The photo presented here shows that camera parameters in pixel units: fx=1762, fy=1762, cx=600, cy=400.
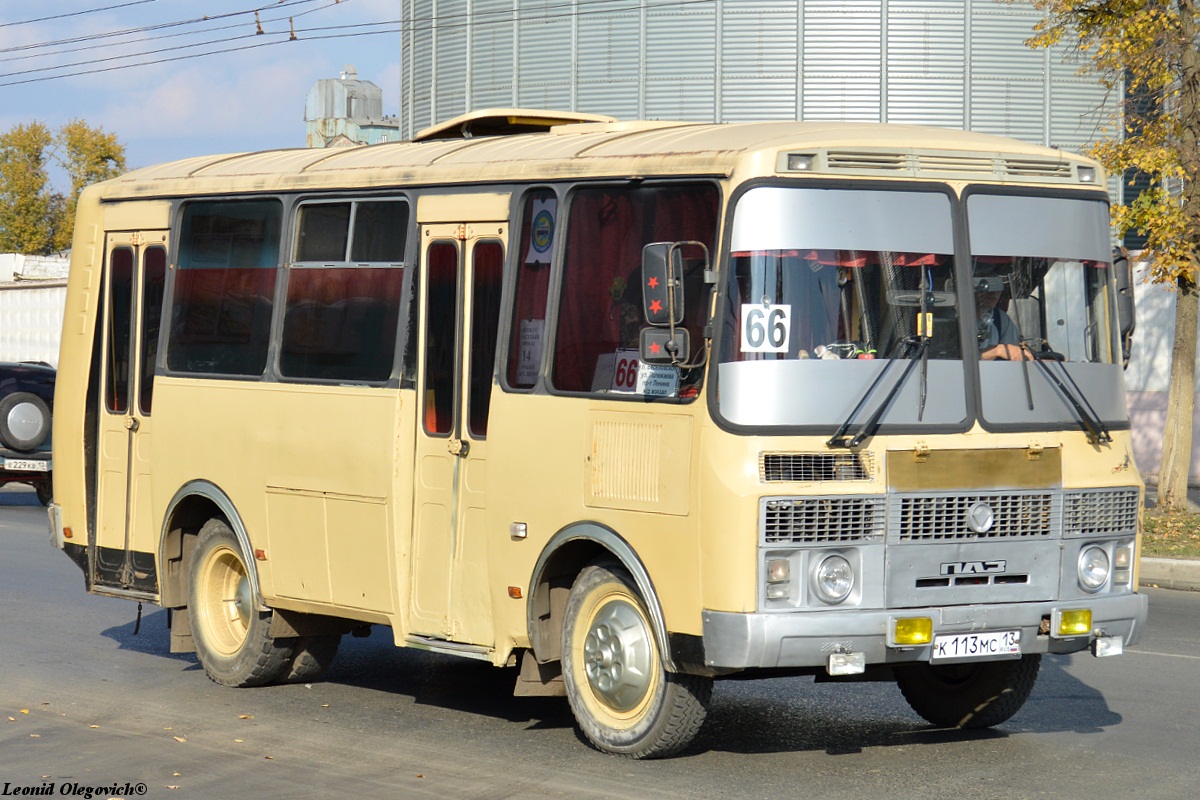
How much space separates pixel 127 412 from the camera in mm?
10680

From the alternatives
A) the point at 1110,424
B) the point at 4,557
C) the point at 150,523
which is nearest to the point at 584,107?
the point at 4,557

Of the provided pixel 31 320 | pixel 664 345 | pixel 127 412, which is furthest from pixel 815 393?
pixel 31 320

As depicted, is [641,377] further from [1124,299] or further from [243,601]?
[243,601]

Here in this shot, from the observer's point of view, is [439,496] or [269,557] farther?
[269,557]

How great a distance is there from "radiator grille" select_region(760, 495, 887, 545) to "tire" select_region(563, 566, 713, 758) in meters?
0.79

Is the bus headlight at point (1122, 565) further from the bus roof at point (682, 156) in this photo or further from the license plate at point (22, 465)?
the license plate at point (22, 465)

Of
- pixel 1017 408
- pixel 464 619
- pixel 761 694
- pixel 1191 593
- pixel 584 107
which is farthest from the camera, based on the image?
pixel 584 107

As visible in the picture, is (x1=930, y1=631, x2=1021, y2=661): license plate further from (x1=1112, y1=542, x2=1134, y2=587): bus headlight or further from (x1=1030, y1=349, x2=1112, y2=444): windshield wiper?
(x1=1030, y1=349, x2=1112, y2=444): windshield wiper

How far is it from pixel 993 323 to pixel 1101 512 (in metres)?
0.98

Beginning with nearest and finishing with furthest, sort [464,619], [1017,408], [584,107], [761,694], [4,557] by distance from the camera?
[1017,408]
[464,619]
[761,694]
[4,557]
[584,107]

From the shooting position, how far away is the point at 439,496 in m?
8.57

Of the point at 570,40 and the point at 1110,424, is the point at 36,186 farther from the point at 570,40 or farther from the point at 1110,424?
the point at 1110,424

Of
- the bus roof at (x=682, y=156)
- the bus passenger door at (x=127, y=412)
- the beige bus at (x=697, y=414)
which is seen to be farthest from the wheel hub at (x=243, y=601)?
the bus roof at (x=682, y=156)

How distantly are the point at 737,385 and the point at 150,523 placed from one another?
15.5 ft
